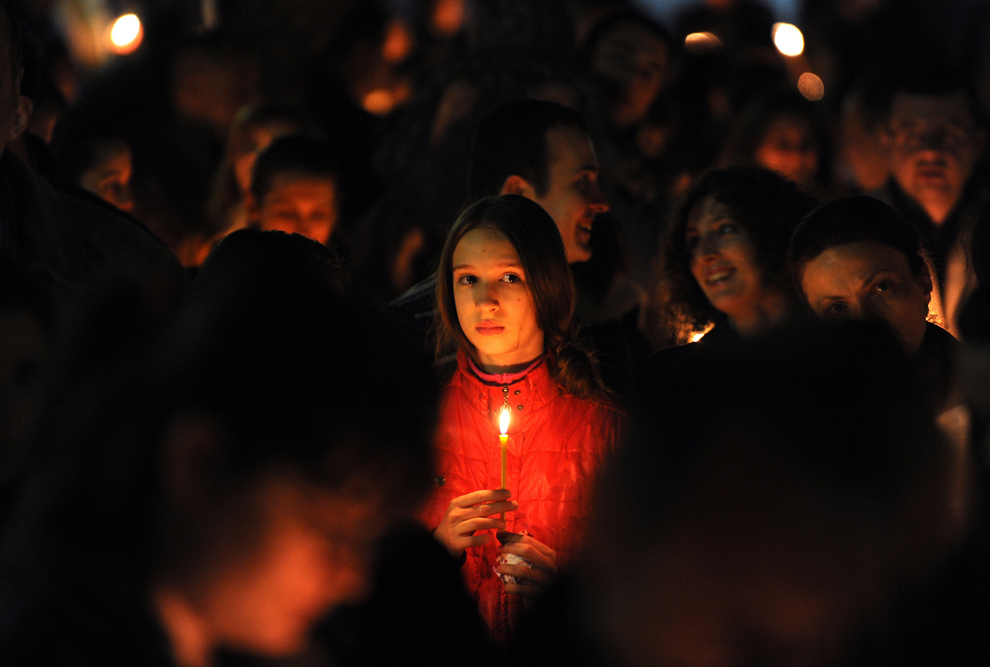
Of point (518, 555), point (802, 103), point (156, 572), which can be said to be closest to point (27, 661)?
point (156, 572)

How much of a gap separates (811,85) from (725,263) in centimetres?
538

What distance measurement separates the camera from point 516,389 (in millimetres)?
2910

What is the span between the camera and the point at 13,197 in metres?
2.60

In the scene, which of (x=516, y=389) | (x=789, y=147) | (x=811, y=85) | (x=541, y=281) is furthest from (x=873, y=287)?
(x=811, y=85)

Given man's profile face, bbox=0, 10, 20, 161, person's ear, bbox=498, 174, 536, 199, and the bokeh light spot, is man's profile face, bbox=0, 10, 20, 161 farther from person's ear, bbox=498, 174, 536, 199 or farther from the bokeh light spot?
the bokeh light spot

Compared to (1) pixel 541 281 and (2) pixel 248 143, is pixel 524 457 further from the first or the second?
(2) pixel 248 143

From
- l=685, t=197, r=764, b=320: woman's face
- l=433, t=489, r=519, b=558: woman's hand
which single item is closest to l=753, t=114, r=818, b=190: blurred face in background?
l=685, t=197, r=764, b=320: woman's face

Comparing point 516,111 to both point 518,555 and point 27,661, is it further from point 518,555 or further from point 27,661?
point 27,661

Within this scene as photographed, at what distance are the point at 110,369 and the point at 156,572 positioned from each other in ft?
0.82

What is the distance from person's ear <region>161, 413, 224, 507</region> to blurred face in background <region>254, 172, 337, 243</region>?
126 inches

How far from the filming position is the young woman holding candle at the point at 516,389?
2.76m

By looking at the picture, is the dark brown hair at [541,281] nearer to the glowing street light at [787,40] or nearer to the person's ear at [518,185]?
the person's ear at [518,185]

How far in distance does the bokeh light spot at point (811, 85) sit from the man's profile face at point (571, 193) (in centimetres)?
505

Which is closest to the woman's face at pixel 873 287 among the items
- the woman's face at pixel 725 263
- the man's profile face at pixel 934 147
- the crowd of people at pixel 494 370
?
the crowd of people at pixel 494 370
